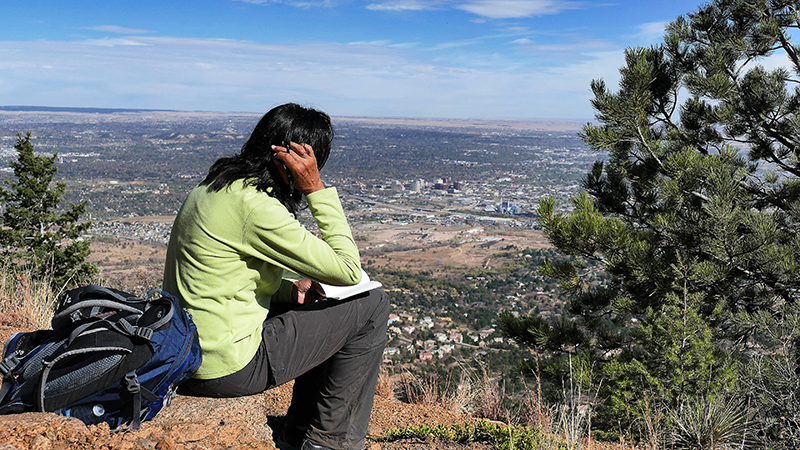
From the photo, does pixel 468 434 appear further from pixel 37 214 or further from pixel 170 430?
pixel 37 214

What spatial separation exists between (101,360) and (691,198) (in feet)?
16.2

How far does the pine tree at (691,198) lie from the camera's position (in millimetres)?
4207

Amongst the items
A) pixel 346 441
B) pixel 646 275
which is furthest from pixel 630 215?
pixel 346 441

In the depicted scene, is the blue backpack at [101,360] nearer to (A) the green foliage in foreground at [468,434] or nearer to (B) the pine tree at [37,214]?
(A) the green foliage in foreground at [468,434]

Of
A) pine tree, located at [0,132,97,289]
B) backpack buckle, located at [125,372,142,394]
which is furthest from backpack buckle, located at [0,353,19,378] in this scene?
pine tree, located at [0,132,97,289]

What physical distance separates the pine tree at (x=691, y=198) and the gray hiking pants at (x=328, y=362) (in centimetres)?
246

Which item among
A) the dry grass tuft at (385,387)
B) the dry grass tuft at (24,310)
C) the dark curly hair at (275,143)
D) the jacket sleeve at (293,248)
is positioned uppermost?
the dark curly hair at (275,143)

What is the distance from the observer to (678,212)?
4.69 meters

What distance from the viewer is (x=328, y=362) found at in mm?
1873

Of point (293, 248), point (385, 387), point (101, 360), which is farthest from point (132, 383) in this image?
point (385, 387)

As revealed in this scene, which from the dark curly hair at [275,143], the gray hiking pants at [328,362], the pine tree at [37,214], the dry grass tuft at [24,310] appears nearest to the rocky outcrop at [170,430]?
the gray hiking pants at [328,362]

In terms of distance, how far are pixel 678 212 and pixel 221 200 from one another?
4398mm

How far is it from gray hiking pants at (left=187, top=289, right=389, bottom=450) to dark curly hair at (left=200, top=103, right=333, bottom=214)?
387 mm

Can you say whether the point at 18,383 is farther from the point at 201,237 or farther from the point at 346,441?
the point at 346,441
